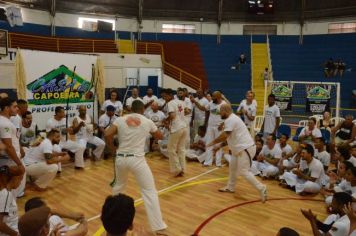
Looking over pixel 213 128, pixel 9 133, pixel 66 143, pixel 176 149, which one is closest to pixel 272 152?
pixel 213 128

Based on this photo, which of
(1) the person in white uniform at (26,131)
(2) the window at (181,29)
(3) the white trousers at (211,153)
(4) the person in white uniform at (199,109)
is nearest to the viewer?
(1) the person in white uniform at (26,131)

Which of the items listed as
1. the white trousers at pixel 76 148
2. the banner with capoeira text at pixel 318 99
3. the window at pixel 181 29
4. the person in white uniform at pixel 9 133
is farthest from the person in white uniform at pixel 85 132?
the window at pixel 181 29

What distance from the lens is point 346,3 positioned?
25.0 meters

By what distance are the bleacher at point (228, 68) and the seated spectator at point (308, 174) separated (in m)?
15.1

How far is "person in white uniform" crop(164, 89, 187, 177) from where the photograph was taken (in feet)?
27.7

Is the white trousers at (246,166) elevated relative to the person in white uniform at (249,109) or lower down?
lower down

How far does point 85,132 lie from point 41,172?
264 centimetres

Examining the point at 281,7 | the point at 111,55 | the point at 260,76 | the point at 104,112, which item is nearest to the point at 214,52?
the point at 260,76

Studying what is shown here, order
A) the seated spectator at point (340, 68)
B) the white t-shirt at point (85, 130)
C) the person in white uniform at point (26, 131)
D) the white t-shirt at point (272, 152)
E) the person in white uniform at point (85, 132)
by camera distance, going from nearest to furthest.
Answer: the person in white uniform at point (26, 131) < the white t-shirt at point (272, 152) < the person in white uniform at point (85, 132) < the white t-shirt at point (85, 130) < the seated spectator at point (340, 68)

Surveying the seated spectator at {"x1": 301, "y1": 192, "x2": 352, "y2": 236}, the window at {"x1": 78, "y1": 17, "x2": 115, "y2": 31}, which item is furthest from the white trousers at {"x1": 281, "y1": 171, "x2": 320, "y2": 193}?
the window at {"x1": 78, "y1": 17, "x2": 115, "y2": 31}

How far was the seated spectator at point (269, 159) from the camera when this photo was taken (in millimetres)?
8789

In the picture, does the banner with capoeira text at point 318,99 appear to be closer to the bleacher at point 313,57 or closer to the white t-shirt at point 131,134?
the white t-shirt at point 131,134

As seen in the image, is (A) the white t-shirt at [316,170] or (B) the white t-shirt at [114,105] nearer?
(A) the white t-shirt at [316,170]

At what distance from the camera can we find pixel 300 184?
7.81m
